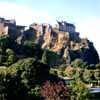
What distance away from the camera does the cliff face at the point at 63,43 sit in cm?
6106

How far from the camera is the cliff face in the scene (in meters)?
61.1

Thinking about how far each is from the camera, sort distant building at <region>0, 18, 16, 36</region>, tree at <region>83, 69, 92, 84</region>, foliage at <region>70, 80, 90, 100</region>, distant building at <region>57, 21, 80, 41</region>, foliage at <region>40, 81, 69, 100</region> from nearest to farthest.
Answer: foliage at <region>40, 81, 69, 100</region>
foliage at <region>70, 80, 90, 100</region>
tree at <region>83, 69, 92, 84</region>
distant building at <region>0, 18, 16, 36</region>
distant building at <region>57, 21, 80, 41</region>

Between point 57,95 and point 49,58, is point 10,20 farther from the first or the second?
point 57,95

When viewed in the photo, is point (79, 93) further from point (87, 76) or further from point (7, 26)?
point (7, 26)

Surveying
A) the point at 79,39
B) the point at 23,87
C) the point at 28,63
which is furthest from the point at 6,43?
the point at 79,39

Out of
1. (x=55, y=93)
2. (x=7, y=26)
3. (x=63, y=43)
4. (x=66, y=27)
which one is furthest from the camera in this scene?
(x=66, y=27)

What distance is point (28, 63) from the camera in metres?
25.5

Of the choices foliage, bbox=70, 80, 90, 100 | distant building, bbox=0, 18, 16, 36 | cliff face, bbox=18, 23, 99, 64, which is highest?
distant building, bbox=0, 18, 16, 36

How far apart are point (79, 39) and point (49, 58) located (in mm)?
19944

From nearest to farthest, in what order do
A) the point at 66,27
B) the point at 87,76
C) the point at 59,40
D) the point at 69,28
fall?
the point at 87,76, the point at 59,40, the point at 66,27, the point at 69,28

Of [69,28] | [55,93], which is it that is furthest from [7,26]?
[55,93]

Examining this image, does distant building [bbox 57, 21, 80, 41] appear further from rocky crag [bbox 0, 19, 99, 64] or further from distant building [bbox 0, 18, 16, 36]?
distant building [bbox 0, 18, 16, 36]

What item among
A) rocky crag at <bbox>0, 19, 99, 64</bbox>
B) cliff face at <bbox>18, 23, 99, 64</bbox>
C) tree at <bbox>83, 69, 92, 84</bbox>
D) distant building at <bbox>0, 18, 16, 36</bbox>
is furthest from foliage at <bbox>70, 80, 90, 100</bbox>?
distant building at <bbox>0, 18, 16, 36</bbox>

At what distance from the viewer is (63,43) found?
6303 cm
